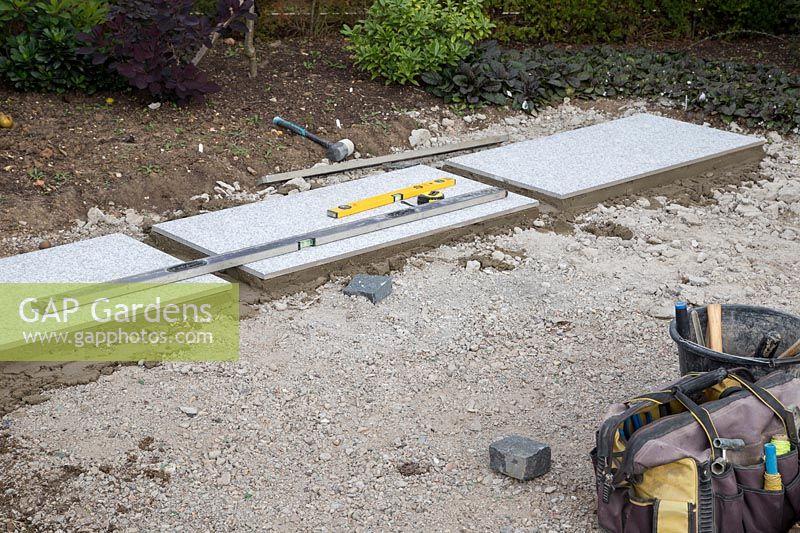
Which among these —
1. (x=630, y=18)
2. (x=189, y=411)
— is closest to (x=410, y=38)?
(x=630, y=18)

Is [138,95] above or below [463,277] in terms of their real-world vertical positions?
above

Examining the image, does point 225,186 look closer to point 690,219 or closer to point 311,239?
point 311,239

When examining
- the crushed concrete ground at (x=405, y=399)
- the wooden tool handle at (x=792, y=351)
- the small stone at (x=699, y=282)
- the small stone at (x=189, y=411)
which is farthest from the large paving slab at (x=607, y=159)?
the small stone at (x=189, y=411)

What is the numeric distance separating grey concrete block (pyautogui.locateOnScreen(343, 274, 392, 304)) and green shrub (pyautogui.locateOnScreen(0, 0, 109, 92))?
2.99m

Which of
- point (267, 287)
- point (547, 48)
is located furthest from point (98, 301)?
point (547, 48)

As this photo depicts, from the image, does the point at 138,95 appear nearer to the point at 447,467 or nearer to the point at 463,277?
the point at 463,277

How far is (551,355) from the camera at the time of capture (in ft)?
14.5

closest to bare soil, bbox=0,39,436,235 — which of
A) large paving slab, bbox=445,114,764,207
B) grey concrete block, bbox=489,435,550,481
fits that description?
large paving slab, bbox=445,114,764,207

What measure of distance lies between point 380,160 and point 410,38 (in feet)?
4.70

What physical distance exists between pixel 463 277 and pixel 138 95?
307 cm

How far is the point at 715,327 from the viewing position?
143 inches

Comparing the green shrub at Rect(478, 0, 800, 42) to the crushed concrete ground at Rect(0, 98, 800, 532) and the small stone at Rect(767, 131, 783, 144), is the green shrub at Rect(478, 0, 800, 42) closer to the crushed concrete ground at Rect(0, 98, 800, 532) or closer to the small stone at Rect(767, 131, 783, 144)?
the small stone at Rect(767, 131, 783, 144)

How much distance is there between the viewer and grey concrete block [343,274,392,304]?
4.83 m

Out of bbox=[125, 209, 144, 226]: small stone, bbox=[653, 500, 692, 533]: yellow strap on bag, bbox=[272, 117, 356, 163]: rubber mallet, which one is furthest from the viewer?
bbox=[272, 117, 356, 163]: rubber mallet
